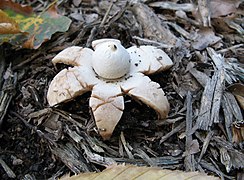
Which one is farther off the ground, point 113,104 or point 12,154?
point 113,104

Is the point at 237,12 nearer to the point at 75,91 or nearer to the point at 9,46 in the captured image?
the point at 75,91

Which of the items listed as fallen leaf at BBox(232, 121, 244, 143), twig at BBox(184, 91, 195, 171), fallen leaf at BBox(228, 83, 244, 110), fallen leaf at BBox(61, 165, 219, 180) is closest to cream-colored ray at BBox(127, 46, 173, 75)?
twig at BBox(184, 91, 195, 171)

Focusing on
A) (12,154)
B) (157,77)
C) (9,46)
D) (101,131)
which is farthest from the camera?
(9,46)

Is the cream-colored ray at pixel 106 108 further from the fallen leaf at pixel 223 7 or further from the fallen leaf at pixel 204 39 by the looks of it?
the fallen leaf at pixel 223 7

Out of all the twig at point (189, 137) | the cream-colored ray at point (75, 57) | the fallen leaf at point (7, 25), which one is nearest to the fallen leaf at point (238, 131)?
the twig at point (189, 137)

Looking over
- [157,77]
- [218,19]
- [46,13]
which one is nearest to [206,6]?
[218,19]

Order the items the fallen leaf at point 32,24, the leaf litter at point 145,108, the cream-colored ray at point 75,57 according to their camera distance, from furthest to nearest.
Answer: the fallen leaf at point 32,24, the cream-colored ray at point 75,57, the leaf litter at point 145,108

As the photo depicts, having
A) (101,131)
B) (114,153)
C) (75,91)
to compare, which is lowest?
(114,153)
